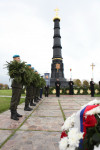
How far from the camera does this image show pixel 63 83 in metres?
25.5

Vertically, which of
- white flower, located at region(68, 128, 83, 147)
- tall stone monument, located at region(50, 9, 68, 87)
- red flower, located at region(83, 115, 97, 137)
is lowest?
white flower, located at region(68, 128, 83, 147)

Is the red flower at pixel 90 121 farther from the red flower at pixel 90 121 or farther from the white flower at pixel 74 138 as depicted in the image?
the white flower at pixel 74 138

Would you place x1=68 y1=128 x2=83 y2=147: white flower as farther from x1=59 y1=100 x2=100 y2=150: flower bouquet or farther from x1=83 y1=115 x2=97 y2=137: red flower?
x1=83 y1=115 x2=97 y2=137: red flower

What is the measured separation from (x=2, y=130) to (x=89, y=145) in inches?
89.8

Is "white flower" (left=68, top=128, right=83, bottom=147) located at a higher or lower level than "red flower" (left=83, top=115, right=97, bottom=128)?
lower

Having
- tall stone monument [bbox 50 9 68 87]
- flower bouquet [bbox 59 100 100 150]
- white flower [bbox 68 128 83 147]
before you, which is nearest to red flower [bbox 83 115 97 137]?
flower bouquet [bbox 59 100 100 150]

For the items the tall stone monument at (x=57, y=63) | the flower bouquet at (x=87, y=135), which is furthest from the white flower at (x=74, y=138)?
the tall stone monument at (x=57, y=63)

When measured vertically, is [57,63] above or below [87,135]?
above

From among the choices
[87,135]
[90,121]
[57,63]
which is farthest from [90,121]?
[57,63]

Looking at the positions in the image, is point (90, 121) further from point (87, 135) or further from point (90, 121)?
point (87, 135)

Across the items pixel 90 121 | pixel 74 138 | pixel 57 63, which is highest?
pixel 57 63

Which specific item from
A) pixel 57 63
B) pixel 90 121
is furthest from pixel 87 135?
pixel 57 63

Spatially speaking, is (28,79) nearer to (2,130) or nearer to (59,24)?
(2,130)

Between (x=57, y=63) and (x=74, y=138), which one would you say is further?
(x=57, y=63)
